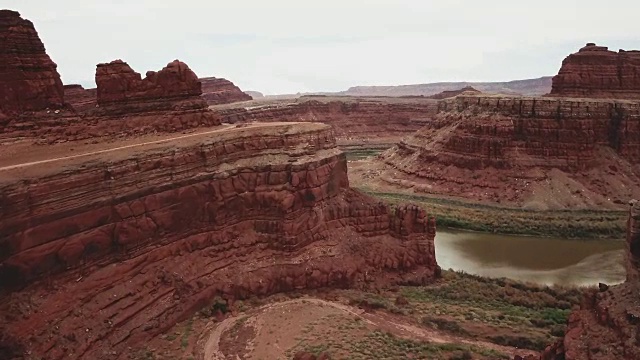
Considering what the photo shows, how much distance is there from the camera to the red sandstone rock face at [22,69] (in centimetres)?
2720

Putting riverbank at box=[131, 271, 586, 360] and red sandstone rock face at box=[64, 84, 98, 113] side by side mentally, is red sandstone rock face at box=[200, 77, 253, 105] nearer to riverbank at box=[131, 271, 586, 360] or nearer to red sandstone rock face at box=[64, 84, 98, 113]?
red sandstone rock face at box=[64, 84, 98, 113]

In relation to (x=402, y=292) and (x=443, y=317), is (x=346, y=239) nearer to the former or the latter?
(x=402, y=292)

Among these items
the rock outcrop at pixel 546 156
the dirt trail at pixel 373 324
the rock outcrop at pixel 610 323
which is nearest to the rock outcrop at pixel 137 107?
the dirt trail at pixel 373 324

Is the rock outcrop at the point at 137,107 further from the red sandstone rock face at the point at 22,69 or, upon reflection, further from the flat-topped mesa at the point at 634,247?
the flat-topped mesa at the point at 634,247

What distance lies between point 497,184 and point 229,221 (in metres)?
35.9

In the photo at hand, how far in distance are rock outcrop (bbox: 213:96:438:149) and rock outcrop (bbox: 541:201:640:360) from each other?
3056 inches

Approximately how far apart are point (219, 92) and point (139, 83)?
294 feet

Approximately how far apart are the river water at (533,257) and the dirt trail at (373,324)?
42.9 ft

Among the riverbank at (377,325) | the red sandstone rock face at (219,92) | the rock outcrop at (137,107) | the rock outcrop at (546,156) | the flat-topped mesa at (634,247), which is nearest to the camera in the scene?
the flat-topped mesa at (634,247)

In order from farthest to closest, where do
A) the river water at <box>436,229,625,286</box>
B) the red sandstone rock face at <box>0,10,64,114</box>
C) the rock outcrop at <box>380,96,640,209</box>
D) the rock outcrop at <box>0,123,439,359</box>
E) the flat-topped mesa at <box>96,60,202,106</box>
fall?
the rock outcrop at <box>380,96,640,209</box> < the river water at <box>436,229,625,286</box> < the flat-topped mesa at <box>96,60,202,106</box> < the red sandstone rock face at <box>0,10,64,114</box> < the rock outcrop at <box>0,123,439,359</box>

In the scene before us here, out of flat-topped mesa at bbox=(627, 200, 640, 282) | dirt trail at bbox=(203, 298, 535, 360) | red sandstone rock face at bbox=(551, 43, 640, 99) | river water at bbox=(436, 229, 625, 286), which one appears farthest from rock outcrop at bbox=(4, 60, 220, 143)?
red sandstone rock face at bbox=(551, 43, 640, 99)

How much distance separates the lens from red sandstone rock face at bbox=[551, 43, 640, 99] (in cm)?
6053

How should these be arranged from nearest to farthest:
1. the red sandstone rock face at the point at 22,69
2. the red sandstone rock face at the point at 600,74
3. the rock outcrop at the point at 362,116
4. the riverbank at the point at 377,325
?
1. the riverbank at the point at 377,325
2. the red sandstone rock face at the point at 22,69
3. the red sandstone rock face at the point at 600,74
4. the rock outcrop at the point at 362,116

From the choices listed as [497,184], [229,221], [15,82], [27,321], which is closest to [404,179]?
[497,184]
